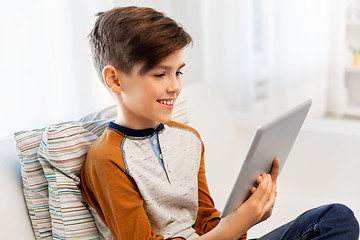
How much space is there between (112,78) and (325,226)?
2.00ft

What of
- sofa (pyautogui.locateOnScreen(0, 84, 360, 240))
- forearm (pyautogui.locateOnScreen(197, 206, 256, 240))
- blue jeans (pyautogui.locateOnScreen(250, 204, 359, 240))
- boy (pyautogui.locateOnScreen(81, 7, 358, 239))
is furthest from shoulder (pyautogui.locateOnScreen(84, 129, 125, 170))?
sofa (pyautogui.locateOnScreen(0, 84, 360, 240))

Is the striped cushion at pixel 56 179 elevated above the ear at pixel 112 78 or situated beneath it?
situated beneath

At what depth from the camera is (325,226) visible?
3.75ft

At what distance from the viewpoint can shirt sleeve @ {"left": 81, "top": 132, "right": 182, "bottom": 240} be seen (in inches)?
41.0

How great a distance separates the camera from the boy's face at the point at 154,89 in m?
1.07

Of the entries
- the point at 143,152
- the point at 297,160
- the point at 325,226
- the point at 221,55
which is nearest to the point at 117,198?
the point at 143,152

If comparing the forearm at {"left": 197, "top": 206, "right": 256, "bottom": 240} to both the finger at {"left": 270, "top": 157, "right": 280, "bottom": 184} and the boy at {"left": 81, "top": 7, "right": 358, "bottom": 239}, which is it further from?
the finger at {"left": 270, "top": 157, "right": 280, "bottom": 184}

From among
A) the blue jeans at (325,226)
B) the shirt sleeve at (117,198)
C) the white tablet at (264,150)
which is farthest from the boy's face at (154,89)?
the blue jeans at (325,226)

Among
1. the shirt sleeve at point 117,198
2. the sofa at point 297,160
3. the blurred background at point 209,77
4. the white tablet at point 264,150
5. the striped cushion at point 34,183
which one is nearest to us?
the white tablet at point 264,150

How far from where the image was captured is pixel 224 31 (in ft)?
9.28

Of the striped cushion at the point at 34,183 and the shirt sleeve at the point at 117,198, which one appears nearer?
the shirt sleeve at the point at 117,198

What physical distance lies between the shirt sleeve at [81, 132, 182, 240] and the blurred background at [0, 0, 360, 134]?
0.59 metres

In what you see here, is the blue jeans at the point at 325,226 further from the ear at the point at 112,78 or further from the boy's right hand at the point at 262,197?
the ear at the point at 112,78

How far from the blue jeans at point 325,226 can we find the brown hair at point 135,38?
530mm
